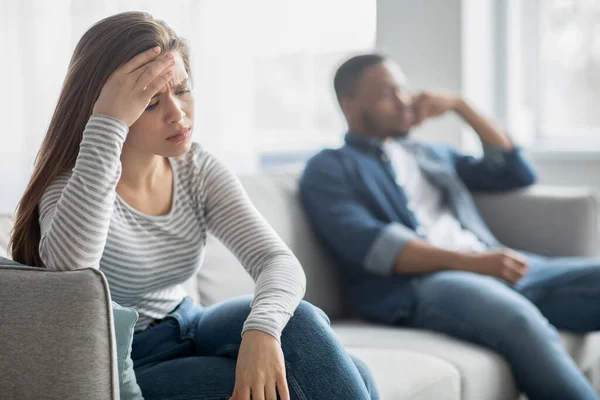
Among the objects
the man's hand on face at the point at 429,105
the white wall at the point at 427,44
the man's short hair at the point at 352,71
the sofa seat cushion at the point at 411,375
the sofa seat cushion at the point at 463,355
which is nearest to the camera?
the sofa seat cushion at the point at 411,375

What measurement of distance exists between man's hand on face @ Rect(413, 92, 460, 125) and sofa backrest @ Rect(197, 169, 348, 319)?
51cm

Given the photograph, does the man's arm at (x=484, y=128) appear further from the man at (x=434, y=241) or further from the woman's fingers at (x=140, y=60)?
the woman's fingers at (x=140, y=60)

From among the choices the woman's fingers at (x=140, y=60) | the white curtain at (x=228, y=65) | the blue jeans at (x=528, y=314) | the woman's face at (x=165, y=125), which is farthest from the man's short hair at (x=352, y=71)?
the woman's fingers at (x=140, y=60)

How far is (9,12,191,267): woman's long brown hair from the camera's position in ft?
4.40

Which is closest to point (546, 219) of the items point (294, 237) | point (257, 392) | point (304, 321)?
point (294, 237)

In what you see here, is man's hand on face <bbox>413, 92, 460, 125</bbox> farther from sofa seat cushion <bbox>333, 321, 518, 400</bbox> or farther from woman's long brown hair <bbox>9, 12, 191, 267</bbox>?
woman's long brown hair <bbox>9, 12, 191, 267</bbox>

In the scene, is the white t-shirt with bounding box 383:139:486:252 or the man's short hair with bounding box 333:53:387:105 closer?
the white t-shirt with bounding box 383:139:486:252

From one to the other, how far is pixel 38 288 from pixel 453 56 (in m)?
2.58

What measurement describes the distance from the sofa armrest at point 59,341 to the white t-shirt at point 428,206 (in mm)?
1496

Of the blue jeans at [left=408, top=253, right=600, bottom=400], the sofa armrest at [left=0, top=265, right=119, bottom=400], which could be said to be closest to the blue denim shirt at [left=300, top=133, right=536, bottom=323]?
the blue jeans at [left=408, top=253, right=600, bottom=400]

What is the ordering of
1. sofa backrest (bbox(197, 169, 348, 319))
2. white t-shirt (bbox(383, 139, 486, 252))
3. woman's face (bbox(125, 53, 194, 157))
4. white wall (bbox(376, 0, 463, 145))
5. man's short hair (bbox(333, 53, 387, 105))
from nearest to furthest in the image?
woman's face (bbox(125, 53, 194, 157)) < sofa backrest (bbox(197, 169, 348, 319)) < white t-shirt (bbox(383, 139, 486, 252)) < man's short hair (bbox(333, 53, 387, 105)) < white wall (bbox(376, 0, 463, 145))

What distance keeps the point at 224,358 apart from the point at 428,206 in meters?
1.33

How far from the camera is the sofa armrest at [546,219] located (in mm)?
2533

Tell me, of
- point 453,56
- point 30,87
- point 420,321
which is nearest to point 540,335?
point 420,321
